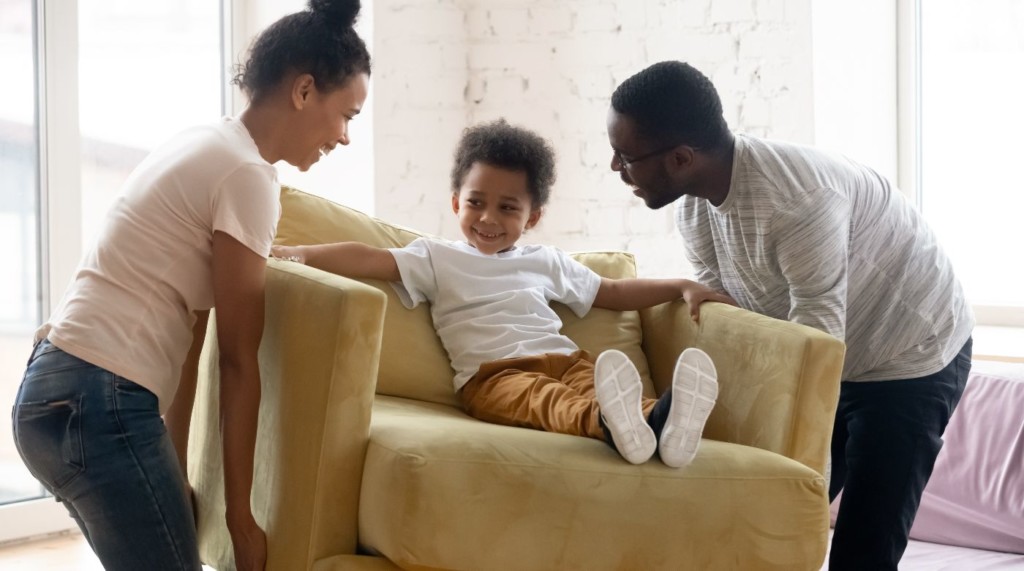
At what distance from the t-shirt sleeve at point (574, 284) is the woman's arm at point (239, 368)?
2.48ft

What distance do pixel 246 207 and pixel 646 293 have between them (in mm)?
913

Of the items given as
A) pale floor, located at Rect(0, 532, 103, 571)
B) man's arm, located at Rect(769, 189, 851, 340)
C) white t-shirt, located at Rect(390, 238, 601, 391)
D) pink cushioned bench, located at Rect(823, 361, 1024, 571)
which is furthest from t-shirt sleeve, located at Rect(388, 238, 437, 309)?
pale floor, located at Rect(0, 532, 103, 571)

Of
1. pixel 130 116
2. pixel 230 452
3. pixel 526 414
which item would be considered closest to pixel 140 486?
pixel 230 452

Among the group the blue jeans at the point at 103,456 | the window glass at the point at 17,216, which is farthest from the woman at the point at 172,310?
the window glass at the point at 17,216

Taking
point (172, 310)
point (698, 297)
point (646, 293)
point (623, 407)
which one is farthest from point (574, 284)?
point (172, 310)

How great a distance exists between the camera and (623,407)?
4.83 ft

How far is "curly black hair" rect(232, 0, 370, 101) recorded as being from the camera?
59.5 inches

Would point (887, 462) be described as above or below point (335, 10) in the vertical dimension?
below

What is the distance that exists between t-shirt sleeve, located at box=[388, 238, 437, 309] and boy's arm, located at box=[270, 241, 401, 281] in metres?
0.01

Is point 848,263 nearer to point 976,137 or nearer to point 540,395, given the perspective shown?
point 540,395

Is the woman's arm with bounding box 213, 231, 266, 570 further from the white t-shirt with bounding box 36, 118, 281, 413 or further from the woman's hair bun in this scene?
the woman's hair bun

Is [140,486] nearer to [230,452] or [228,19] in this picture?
[230,452]

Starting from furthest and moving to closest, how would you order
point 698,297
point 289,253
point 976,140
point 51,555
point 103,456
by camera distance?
point 976,140 → point 51,555 → point 698,297 → point 289,253 → point 103,456

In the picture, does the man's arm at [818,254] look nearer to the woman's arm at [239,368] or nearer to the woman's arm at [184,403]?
the woman's arm at [239,368]
